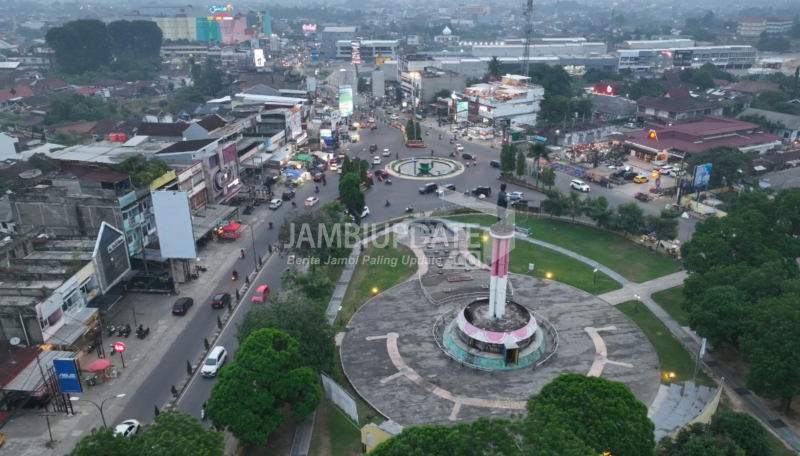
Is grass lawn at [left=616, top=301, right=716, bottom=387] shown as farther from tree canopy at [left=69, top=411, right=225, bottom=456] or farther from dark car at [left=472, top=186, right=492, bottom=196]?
dark car at [left=472, top=186, right=492, bottom=196]

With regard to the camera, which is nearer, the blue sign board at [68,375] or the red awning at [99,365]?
the blue sign board at [68,375]

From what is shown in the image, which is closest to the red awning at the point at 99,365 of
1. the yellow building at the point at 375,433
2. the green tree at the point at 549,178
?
the yellow building at the point at 375,433

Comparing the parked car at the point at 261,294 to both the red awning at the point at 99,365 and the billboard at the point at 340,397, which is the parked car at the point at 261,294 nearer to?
the red awning at the point at 99,365

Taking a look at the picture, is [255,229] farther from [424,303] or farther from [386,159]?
[386,159]

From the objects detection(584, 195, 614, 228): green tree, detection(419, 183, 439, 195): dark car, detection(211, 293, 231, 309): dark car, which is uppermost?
detection(584, 195, 614, 228): green tree

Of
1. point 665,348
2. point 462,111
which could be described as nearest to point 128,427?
point 665,348

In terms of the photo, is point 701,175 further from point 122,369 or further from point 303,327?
point 122,369

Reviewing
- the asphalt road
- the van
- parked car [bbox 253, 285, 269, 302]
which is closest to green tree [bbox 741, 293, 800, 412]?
the asphalt road
